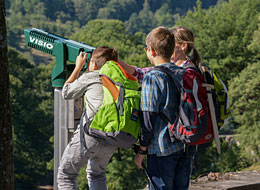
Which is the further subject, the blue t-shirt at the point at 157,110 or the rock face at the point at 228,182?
the rock face at the point at 228,182

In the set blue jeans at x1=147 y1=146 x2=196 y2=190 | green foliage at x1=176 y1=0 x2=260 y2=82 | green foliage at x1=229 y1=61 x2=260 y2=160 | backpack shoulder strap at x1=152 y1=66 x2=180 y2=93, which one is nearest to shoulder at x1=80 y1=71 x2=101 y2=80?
backpack shoulder strap at x1=152 y1=66 x2=180 y2=93

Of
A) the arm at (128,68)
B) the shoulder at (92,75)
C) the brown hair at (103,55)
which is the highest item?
the brown hair at (103,55)

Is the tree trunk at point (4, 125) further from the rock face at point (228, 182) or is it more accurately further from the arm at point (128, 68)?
the rock face at point (228, 182)

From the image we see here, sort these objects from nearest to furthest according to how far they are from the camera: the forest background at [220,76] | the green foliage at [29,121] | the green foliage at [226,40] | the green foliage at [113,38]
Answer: the forest background at [220,76], the green foliage at [226,40], the green foliage at [29,121], the green foliage at [113,38]

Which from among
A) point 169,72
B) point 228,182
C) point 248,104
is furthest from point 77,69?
point 248,104

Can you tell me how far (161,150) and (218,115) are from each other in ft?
1.48

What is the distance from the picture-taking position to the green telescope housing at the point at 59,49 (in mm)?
3545

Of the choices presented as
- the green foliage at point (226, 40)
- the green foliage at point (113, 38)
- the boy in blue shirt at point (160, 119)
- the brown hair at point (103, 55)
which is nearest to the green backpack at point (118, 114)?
the boy in blue shirt at point (160, 119)

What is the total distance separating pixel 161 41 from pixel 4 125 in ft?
3.78

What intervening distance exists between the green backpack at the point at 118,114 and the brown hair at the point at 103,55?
236 millimetres

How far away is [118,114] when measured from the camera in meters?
3.06

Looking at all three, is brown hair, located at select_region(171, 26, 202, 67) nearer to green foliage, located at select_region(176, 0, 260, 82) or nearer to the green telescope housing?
the green telescope housing

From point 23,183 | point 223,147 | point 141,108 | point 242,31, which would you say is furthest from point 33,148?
point 141,108

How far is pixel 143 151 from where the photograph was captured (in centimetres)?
300
